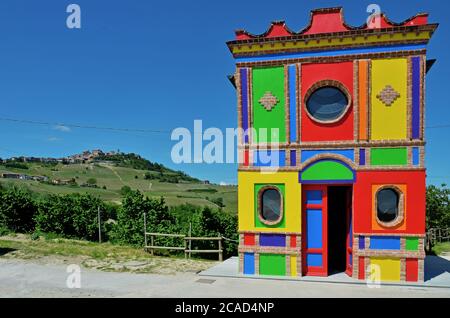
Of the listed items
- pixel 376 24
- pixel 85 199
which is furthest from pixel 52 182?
pixel 376 24

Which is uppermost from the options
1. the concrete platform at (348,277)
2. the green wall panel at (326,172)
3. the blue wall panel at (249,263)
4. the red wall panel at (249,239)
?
the green wall panel at (326,172)

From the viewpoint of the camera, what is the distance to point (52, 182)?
2468 inches

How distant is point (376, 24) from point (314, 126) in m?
3.50

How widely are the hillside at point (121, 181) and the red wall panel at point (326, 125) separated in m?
45.3

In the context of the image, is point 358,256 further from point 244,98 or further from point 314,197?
point 244,98

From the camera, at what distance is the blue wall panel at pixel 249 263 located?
10836mm

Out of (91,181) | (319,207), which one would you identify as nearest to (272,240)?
(319,207)

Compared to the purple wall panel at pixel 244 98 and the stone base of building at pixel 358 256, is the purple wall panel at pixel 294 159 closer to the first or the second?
the purple wall panel at pixel 244 98

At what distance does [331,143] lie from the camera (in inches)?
408

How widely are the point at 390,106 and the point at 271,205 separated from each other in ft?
15.4

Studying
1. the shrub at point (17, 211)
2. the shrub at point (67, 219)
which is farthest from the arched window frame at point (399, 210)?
the shrub at point (17, 211)

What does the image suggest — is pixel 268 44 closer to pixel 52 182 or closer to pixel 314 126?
pixel 314 126

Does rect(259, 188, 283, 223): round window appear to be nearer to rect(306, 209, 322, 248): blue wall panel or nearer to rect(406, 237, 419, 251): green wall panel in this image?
rect(306, 209, 322, 248): blue wall panel
